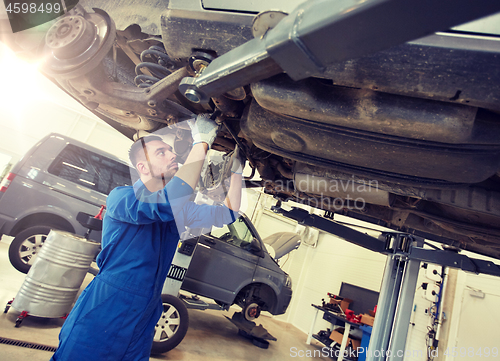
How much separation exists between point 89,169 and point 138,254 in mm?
2854

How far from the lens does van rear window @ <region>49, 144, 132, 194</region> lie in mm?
3469

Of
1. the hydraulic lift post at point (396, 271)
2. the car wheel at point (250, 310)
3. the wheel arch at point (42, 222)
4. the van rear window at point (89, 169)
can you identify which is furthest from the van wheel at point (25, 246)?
the hydraulic lift post at point (396, 271)

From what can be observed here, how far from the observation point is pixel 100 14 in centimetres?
121

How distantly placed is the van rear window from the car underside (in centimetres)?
234

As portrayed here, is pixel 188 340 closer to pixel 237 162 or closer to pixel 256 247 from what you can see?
pixel 256 247

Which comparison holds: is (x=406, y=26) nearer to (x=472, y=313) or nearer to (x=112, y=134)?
(x=472, y=313)

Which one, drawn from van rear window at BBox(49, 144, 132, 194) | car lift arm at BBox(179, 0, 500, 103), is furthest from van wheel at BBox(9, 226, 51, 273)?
car lift arm at BBox(179, 0, 500, 103)

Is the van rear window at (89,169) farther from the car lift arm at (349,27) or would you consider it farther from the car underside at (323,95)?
the car lift arm at (349,27)

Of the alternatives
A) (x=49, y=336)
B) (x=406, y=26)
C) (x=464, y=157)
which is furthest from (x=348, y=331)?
(x=406, y=26)

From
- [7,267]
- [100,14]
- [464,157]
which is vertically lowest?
[7,267]

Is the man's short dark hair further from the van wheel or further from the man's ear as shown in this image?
the van wheel

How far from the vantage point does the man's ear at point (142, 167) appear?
4.90 ft

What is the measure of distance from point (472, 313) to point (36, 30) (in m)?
5.75

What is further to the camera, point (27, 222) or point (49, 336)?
point (27, 222)
